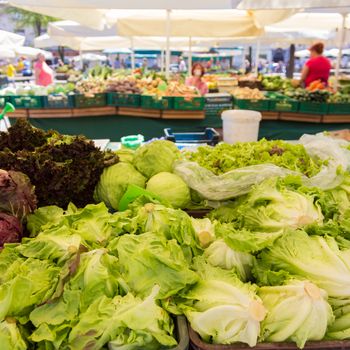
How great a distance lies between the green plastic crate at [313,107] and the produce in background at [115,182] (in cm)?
546

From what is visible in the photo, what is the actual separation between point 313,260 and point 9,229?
1.23 metres

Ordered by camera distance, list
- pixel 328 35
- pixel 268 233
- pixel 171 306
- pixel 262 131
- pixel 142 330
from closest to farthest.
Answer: pixel 142 330, pixel 171 306, pixel 268 233, pixel 262 131, pixel 328 35

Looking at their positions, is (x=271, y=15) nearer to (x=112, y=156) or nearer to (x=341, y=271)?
(x=112, y=156)

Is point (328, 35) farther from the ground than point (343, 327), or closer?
farther from the ground

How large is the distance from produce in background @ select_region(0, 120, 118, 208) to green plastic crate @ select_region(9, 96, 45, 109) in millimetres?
5288

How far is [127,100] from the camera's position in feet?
24.2

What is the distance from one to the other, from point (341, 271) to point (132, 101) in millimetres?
6420

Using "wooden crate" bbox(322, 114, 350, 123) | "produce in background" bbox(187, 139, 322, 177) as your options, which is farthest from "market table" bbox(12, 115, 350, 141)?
"produce in background" bbox(187, 139, 322, 177)

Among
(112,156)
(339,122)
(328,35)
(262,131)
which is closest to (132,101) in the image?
(262,131)

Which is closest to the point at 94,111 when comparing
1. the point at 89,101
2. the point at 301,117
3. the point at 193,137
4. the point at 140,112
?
the point at 89,101

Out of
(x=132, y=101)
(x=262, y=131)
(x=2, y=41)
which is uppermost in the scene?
(x=2, y=41)

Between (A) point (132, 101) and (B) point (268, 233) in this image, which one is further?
(A) point (132, 101)

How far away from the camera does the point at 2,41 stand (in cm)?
1119

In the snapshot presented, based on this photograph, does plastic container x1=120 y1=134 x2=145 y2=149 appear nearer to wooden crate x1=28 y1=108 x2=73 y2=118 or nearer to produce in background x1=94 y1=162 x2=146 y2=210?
produce in background x1=94 y1=162 x2=146 y2=210
